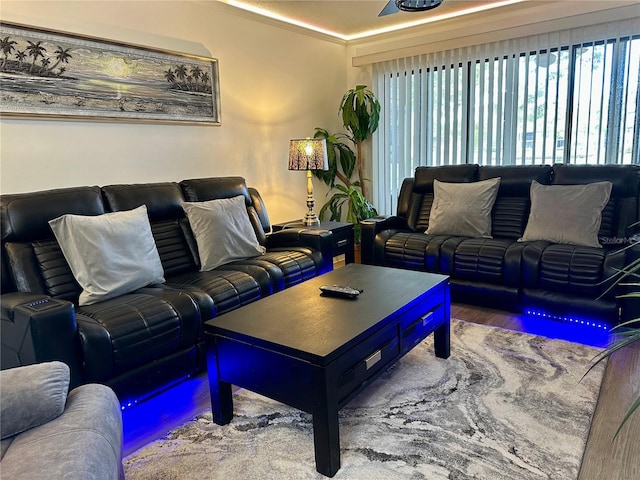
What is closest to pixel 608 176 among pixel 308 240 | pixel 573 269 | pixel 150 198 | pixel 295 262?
pixel 573 269

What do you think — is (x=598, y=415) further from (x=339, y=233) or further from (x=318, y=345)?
(x=339, y=233)

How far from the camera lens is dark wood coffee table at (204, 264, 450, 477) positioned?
5.49 ft

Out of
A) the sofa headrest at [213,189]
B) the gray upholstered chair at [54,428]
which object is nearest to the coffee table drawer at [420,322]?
the gray upholstered chair at [54,428]

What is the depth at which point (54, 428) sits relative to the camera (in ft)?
4.07

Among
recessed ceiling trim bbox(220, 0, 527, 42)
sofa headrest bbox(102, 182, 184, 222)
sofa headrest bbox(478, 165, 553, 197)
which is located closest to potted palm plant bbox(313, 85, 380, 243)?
recessed ceiling trim bbox(220, 0, 527, 42)

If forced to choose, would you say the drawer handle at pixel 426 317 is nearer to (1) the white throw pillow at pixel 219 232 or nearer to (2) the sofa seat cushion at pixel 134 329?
(2) the sofa seat cushion at pixel 134 329

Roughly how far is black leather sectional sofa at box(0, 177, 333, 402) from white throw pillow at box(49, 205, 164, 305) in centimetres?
6

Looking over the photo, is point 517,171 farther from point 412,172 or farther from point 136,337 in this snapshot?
point 136,337

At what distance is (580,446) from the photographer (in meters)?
1.79

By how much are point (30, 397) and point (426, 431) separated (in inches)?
58.4

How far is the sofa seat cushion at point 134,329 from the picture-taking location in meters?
1.96

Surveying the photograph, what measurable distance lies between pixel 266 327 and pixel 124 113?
2112mm

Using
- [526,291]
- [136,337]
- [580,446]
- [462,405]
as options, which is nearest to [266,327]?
[136,337]

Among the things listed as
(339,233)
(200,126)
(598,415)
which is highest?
(200,126)
